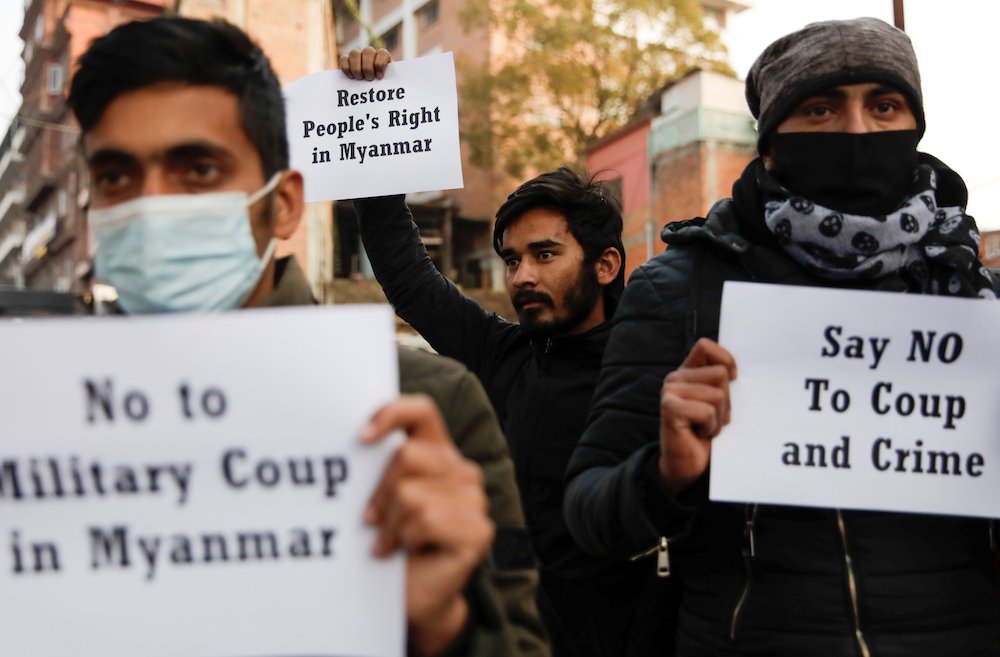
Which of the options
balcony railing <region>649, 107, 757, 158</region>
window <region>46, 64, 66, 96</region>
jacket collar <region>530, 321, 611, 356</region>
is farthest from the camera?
window <region>46, 64, 66, 96</region>

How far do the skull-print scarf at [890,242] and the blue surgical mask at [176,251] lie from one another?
1035mm

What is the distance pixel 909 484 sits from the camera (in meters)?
1.49

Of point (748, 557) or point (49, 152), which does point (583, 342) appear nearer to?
point (748, 557)

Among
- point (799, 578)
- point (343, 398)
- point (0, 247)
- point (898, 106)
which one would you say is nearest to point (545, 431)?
point (799, 578)

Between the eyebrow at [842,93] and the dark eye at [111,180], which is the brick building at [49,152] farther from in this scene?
the eyebrow at [842,93]

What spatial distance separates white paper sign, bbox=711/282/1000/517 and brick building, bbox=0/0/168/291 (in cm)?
2422

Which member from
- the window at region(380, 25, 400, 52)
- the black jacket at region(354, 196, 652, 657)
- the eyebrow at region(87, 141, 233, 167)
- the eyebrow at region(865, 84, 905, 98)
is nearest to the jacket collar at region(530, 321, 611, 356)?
the black jacket at region(354, 196, 652, 657)

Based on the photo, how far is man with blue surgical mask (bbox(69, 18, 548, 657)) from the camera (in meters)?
1.24

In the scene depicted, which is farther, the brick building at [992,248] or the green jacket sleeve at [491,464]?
the brick building at [992,248]

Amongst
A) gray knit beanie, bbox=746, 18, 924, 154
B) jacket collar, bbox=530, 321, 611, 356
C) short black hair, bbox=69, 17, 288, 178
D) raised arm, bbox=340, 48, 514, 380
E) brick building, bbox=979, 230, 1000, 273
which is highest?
brick building, bbox=979, 230, 1000, 273

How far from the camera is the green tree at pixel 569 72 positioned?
79.7 feet

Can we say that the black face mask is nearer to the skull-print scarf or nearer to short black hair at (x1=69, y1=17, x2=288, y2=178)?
the skull-print scarf

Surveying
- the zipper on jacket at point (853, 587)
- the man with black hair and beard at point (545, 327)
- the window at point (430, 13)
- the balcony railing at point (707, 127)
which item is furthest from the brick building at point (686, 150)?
the window at point (430, 13)

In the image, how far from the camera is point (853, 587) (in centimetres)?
148
